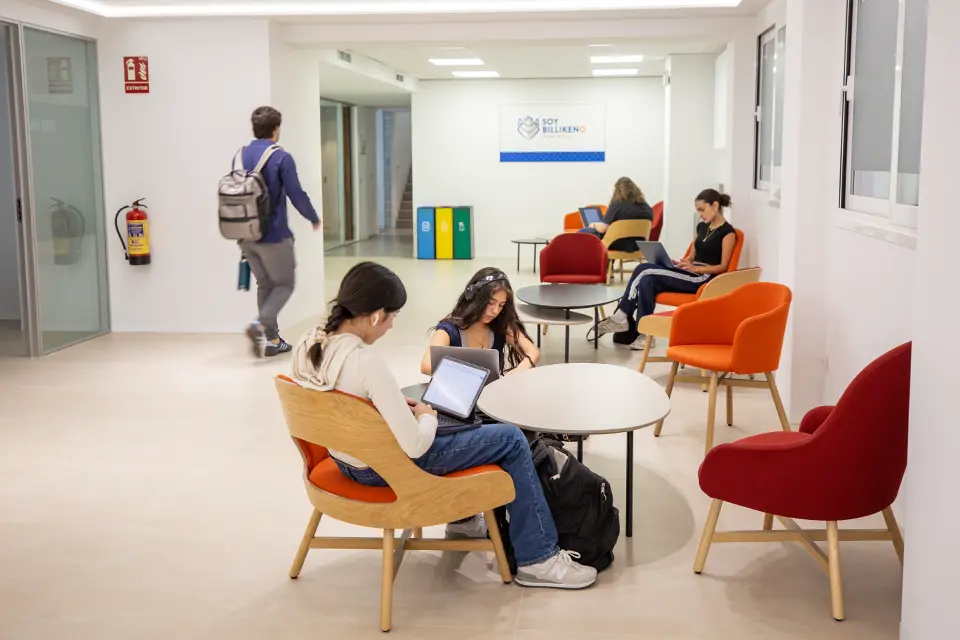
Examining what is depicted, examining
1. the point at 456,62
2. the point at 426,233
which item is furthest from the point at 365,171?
the point at 456,62

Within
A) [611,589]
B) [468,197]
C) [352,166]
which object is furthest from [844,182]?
[352,166]

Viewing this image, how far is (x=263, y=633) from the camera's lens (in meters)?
3.50

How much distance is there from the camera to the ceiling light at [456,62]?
1337 centimetres

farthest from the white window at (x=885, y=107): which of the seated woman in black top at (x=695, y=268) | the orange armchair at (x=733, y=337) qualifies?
the seated woman in black top at (x=695, y=268)

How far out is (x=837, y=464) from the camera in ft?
11.6

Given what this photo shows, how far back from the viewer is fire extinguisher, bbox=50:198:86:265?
8.72 metres

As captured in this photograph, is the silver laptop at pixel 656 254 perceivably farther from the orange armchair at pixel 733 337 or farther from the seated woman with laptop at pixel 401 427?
the seated woman with laptop at pixel 401 427

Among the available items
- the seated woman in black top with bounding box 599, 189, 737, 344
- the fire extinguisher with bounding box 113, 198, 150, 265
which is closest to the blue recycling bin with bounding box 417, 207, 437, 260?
the fire extinguisher with bounding box 113, 198, 150, 265

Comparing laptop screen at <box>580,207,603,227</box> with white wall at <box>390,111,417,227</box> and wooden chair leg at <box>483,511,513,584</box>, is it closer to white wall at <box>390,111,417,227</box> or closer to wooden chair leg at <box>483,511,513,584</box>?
wooden chair leg at <box>483,511,513,584</box>

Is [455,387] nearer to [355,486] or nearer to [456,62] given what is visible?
[355,486]

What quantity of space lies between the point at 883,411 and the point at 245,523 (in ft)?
9.14

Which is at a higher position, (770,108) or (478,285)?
(770,108)

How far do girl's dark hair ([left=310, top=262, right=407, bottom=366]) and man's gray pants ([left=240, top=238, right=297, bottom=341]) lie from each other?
15.8ft

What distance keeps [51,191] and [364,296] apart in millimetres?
6287
